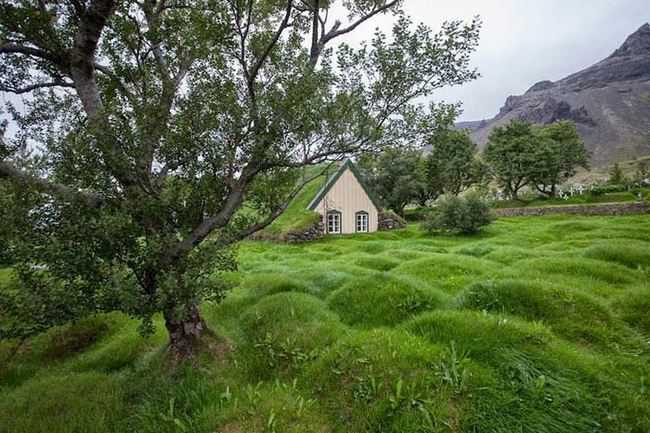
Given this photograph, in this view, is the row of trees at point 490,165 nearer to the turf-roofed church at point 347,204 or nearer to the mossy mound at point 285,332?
the turf-roofed church at point 347,204

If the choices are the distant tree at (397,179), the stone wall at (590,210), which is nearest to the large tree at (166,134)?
the stone wall at (590,210)

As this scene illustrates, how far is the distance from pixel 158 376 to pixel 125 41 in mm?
6853

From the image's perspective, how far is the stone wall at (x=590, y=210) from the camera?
28500 millimetres

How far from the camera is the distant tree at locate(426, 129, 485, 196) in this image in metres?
50.0

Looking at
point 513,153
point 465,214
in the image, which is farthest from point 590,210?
point 513,153

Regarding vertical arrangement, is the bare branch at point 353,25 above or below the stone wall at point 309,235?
above

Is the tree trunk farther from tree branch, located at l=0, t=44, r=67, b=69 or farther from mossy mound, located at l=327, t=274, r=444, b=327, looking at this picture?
tree branch, located at l=0, t=44, r=67, b=69

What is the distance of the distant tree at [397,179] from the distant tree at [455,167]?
19.2ft

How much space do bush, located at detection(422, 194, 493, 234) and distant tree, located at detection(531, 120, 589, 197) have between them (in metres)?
28.8

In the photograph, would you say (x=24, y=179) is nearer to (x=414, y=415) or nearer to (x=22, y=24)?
(x=22, y=24)

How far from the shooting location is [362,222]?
30734 mm

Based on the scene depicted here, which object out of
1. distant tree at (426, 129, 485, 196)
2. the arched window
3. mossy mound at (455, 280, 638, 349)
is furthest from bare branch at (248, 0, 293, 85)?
distant tree at (426, 129, 485, 196)

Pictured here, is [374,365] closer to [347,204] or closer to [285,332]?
[285,332]

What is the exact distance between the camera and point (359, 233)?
2936cm
